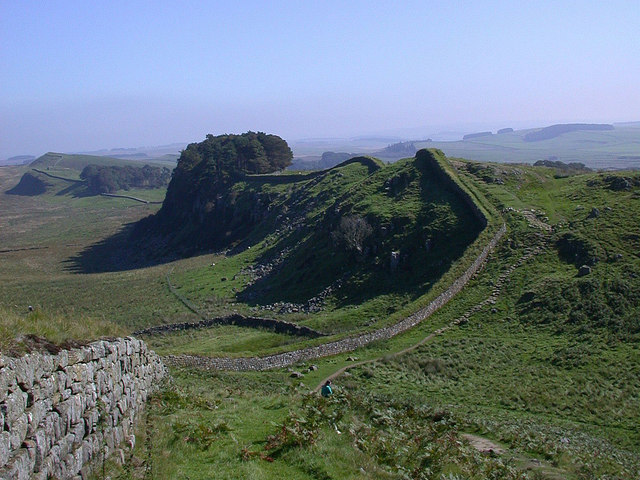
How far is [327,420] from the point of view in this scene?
15578 mm

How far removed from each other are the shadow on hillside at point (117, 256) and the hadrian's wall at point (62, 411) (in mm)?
68030

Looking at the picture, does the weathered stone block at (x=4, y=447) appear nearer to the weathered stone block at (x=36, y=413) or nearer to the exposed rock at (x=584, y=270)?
the weathered stone block at (x=36, y=413)

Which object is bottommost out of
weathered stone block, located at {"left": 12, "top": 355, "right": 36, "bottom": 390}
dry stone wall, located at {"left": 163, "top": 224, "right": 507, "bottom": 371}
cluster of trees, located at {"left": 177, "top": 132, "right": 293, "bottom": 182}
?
dry stone wall, located at {"left": 163, "top": 224, "right": 507, "bottom": 371}

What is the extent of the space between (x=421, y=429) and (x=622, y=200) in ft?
113

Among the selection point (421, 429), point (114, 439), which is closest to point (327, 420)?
point (421, 429)

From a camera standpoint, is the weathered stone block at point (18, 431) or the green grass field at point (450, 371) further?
the green grass field at point (450, 371)

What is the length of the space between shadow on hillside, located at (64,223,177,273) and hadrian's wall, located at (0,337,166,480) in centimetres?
6803

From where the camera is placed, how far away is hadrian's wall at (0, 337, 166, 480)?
845cm

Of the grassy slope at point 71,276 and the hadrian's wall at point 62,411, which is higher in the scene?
the hadrian's wall at point 62,411

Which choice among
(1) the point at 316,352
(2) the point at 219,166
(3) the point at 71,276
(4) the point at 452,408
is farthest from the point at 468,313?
(2) the point at 219,166

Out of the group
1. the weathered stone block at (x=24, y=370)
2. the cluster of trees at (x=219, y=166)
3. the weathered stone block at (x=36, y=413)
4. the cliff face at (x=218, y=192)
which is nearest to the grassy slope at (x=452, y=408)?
the weathered stone block at (x=36, y=413)

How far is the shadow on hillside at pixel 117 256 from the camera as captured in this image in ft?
258

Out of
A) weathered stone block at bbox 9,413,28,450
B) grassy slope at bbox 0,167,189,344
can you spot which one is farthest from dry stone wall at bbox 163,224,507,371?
weathered stone block at bbox 9,413,28,450

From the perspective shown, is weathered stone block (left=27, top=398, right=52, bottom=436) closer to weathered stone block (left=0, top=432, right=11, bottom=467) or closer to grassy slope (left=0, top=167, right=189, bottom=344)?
weathered stone block (left=0, top=432, right=11, bottom=467)
